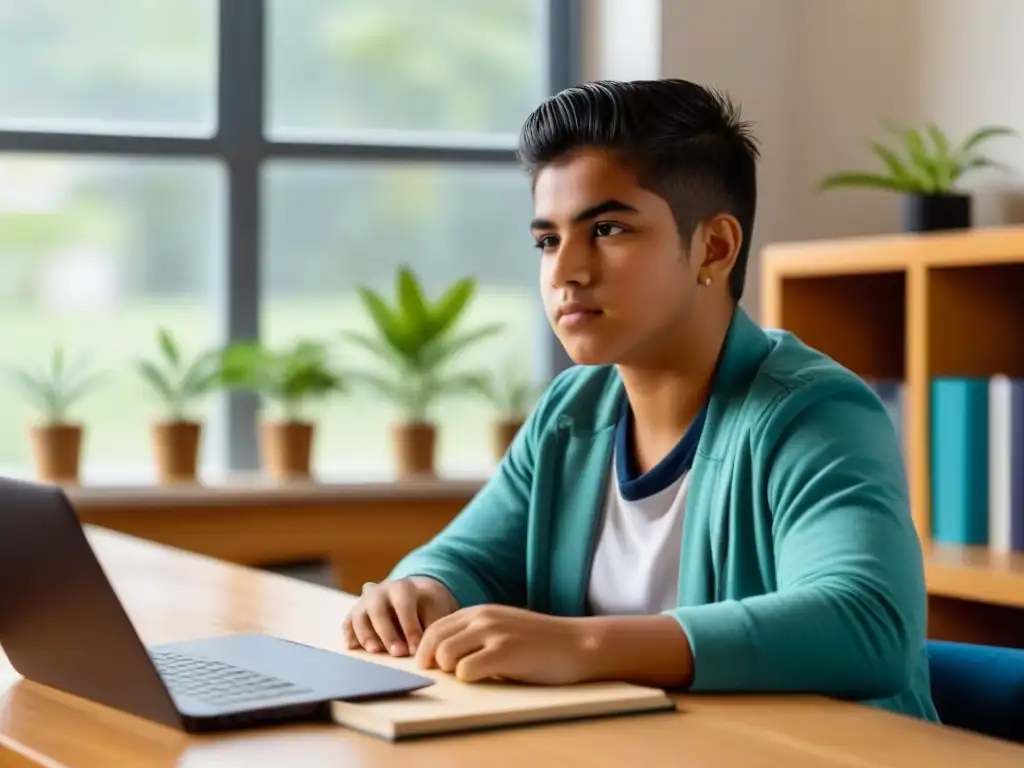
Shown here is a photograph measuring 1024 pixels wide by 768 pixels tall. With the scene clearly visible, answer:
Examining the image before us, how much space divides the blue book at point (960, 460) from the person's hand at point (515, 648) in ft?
5.43

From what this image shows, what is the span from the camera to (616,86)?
1670 mm

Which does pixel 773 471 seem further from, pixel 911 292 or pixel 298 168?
pixel 298 168

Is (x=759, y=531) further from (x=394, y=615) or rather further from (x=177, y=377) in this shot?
(x=177, y=377)

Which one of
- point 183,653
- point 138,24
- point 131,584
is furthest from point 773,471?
point 138,24

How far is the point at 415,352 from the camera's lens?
3492 millimetres

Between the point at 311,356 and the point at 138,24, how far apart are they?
2.71 ft

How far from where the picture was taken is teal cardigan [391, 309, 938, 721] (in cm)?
132

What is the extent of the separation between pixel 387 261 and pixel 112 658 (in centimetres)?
254

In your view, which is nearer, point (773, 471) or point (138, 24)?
point (773, 471)

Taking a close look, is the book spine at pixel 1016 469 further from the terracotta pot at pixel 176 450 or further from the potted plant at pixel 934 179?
the terracotta pot at pixel 176 450

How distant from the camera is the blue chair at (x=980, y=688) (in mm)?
1474

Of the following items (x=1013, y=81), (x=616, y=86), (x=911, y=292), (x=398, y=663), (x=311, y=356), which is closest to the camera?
(x=398, y=663)

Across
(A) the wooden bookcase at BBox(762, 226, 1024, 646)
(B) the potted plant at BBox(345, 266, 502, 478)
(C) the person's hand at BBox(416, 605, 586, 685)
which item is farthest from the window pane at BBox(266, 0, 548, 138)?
(C) the person's hand at BBox(416, 605, 586, 685)

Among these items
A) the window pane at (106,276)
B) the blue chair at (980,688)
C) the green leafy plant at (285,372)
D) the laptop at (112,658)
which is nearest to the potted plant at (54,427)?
the window pane at (106,276)
